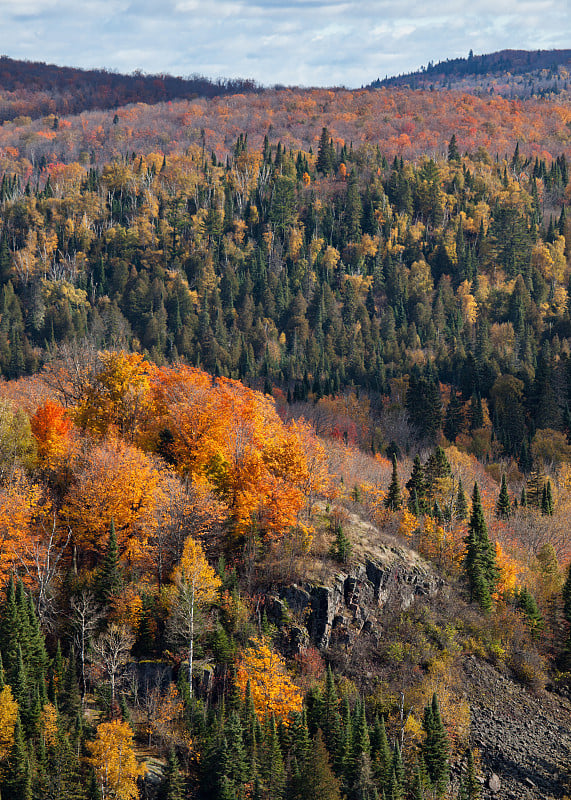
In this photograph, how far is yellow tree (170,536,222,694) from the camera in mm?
68250

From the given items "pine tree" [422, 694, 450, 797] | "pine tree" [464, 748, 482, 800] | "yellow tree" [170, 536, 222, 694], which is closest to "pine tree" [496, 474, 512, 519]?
"pine tree" [464, 748, 482, 800]

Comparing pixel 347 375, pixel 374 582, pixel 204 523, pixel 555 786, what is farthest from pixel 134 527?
pixel 347 375

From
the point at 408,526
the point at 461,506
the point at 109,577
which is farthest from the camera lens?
the point at 461,506

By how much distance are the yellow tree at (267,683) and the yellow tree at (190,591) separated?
452 centimetres

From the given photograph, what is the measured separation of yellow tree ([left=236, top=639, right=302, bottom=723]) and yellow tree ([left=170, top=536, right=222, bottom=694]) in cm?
452

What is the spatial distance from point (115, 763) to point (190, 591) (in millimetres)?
14510

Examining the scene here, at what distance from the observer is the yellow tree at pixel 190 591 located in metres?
68.2

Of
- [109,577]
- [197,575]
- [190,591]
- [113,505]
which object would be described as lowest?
[190,591]

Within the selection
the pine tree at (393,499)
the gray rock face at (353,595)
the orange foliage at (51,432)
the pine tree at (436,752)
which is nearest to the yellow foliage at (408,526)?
the pine tree at (393,499)

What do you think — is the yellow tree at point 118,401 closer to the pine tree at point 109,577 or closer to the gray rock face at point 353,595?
the pine tree at point 109,577

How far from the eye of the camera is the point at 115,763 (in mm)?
58344

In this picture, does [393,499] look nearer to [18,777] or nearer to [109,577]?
[109,577]

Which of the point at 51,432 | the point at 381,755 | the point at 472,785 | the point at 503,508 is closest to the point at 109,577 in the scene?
the point at 51,432

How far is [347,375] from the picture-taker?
198m
